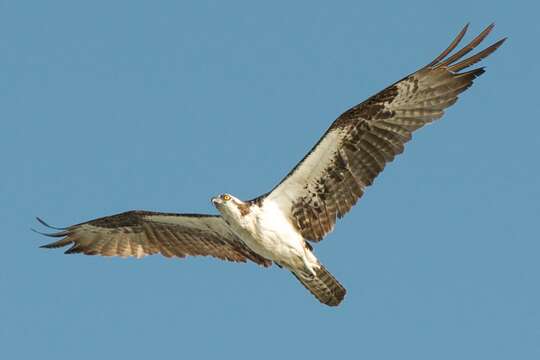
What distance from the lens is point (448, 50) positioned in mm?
15742

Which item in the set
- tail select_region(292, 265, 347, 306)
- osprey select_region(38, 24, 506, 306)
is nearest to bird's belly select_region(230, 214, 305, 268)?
osprey select_region(38, 24, 506, 306)

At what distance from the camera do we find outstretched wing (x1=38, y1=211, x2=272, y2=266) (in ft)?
57.8

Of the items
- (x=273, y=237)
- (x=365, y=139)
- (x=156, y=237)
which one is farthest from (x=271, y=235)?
(x=156, y=237)

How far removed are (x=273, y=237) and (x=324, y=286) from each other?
1.18 meters

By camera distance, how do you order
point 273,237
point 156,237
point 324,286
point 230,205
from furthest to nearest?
point 156,237 < point 324,286 < point 273,237 < point 230,205

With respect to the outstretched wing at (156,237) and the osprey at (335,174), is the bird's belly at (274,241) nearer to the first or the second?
the osprey at (335,174)

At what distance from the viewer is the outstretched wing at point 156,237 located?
17609 mm

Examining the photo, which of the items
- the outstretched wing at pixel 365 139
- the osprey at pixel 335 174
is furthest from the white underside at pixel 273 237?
the outstretched wing at pixel 365 139

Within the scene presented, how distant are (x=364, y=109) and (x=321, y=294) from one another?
302 cm

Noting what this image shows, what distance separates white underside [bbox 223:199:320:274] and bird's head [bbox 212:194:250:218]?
6 centimetres

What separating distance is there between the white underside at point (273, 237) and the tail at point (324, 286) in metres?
0.13

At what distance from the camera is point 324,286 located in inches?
650

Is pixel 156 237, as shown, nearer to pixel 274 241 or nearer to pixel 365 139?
pixel 274 241

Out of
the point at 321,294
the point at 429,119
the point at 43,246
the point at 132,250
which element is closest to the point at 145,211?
the point at 132,250
